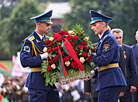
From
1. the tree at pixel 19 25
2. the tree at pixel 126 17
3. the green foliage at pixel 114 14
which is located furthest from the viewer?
the tree at pixel 19 25

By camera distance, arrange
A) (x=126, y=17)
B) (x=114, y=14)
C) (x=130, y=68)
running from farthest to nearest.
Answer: (x=114, y=14) → (x=126, y=17) → (x=130, y=68)

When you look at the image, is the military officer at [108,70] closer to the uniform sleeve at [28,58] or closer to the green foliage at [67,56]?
the green foliage at [67,56]

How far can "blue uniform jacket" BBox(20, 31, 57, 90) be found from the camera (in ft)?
14.5

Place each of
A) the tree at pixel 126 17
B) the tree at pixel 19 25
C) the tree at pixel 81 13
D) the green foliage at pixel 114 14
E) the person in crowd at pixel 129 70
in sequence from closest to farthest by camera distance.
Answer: the person in crowd at pixel 129 70 → the tree at pixel 126 17 → the green foliage at pixel 114 14 → the tree at pixel 81 13 → the tree at pixel 19 25

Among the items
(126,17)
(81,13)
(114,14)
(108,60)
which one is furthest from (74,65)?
(81,13)

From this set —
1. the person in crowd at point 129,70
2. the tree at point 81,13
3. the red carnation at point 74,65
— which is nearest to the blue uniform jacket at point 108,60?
the red carnation at point 74,65

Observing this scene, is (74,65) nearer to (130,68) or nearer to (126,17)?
(130,68)

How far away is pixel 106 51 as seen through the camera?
422cm

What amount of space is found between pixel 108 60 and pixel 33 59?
4.27ft

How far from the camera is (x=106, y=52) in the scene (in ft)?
13.8

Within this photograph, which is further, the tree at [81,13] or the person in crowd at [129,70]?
the tree at [81,13]

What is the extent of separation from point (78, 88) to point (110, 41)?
16.3 feet

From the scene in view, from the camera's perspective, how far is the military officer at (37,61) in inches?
174

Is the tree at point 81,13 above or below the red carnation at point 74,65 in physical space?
above
